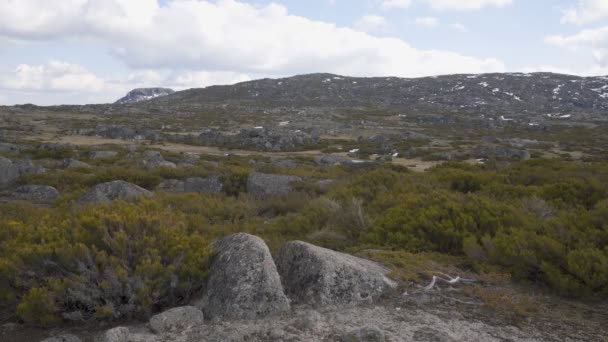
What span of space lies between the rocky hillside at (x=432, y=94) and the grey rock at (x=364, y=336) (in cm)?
8813

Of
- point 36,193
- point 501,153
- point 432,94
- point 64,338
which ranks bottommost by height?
point 36,193

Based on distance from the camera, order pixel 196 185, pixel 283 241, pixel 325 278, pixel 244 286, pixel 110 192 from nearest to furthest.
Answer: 1. pixel 244 286
2. pixel 325 278
3. pixel 283 241
4. pixel 110 192
5. pixel 196 185

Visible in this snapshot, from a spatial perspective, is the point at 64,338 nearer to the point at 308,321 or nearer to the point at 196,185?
the point at 308,321

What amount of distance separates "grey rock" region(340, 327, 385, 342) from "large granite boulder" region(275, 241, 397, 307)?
664 millimetres

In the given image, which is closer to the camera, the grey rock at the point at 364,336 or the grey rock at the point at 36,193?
the grey rock at the point at 364,336

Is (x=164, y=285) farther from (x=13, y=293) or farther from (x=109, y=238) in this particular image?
(x=13, y=293)

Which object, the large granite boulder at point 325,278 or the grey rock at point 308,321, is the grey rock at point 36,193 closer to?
the large granite boulder at point 325,278

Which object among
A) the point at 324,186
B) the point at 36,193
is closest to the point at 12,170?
the point at 36,193

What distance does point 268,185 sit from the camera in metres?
12.3

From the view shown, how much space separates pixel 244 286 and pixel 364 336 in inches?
47.0

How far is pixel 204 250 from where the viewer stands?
4.56 meters

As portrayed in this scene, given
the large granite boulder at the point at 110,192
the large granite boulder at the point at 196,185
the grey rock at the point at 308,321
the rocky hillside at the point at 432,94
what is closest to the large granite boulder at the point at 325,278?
the grey rock at the point at 308,321

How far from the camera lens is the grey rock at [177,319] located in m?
3.67

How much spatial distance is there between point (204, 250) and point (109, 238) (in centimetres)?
93
